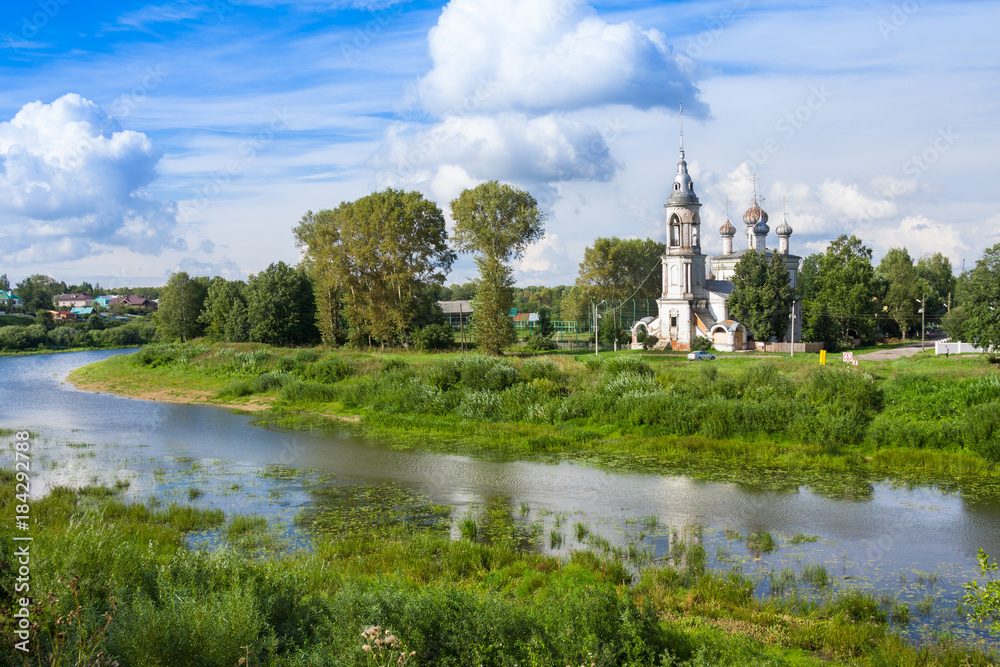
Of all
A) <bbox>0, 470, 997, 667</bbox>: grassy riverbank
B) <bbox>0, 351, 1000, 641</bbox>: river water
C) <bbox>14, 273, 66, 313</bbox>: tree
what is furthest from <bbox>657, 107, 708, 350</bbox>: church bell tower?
<bbox>14, 273, 66, 313</bbox>: tree

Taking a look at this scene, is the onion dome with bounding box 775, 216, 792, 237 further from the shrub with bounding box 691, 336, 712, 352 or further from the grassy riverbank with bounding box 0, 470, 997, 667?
the grassy riverbank with bounding box 0, 470, 997, 667

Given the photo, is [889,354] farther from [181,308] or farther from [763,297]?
[181,308]

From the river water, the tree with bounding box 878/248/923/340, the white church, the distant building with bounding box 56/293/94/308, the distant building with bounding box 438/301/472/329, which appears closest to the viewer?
the river water

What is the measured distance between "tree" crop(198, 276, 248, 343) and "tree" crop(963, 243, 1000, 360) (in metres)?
52.3

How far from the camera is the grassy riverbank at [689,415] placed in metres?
18.8

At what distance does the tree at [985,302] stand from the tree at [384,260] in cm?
3391

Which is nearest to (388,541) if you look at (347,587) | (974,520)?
(347,587)

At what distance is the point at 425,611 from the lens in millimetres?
6969

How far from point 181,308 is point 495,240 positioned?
3741 centimetres

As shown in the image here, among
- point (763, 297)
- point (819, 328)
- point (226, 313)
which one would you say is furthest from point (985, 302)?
point (226, 313)

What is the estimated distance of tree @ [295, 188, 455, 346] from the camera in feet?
164

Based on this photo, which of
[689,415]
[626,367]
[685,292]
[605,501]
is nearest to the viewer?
[605,501]

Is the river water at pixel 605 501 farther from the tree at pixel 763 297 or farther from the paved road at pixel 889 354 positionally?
the tree at pixel 763 297

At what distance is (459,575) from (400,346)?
143ft
